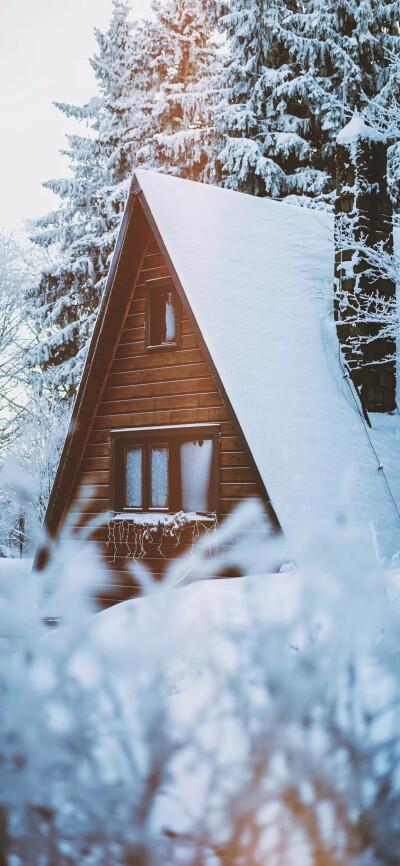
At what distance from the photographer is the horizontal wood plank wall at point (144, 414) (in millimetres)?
12727

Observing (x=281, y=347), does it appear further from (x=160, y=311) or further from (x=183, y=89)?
(x=183, y=89)

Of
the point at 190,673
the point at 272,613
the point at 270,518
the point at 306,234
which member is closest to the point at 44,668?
the point at 190,673

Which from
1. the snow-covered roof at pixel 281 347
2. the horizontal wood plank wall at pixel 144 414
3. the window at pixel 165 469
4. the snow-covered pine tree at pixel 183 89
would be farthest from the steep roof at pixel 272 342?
the snow-covered pine tree at pixel 183 89

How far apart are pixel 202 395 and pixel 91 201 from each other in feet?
58.6

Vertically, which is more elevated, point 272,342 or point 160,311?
point 160,311

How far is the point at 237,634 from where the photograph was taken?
11.5ft

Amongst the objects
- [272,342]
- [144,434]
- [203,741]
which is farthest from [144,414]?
[203,741]

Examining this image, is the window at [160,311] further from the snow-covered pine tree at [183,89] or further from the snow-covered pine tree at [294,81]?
the snow-covered pine tree at [183,89]

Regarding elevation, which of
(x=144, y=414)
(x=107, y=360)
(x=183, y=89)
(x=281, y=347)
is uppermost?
(x=183, y=89)

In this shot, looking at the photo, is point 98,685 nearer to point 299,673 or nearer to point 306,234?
point 299,673

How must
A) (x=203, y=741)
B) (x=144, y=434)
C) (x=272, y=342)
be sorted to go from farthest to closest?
1. (x=144, y=434)
2. (x=272, y=342)
3. (x=203, y=741)

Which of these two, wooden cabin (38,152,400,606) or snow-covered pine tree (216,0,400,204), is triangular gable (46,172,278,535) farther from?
snow-covered pine tree (216,0,400,204)

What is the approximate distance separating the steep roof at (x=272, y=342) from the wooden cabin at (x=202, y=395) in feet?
0.08

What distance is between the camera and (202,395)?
13094 millimetres
